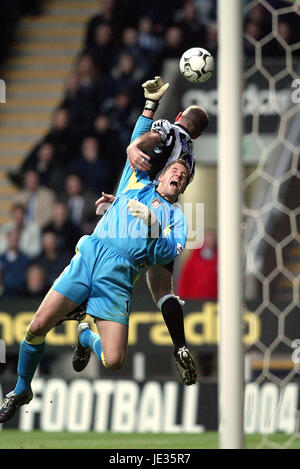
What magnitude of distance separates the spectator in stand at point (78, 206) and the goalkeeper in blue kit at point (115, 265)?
14.0 ft

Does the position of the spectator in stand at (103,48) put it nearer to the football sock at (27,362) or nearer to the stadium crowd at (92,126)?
the stadium crowd at (92,126)

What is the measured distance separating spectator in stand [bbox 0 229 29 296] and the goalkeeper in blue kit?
3961 mm

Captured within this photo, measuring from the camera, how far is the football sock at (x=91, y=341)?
15.2ft

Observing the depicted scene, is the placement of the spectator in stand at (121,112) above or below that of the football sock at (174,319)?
above

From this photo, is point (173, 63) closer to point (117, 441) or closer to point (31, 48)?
point (31, 48)

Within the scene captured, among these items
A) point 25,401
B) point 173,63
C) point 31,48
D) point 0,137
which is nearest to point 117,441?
point 25,401

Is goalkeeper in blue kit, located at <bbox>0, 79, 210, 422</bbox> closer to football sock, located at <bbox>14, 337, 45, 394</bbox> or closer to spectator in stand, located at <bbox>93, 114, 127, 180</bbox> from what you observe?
football sock, located at <bbox>14, 337, 45, 394</bbox>

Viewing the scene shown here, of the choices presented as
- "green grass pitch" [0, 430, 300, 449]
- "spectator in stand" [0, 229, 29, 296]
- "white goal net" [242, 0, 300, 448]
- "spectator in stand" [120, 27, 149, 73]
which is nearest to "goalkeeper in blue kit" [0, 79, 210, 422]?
"green grass pitch" [0, 430, 300, 449]

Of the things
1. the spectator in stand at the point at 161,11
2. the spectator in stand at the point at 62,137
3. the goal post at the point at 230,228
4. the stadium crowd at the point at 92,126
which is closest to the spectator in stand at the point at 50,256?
the stadium crowd at the point at 92,126

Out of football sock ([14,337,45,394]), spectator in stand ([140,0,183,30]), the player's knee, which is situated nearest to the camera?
the player's knee

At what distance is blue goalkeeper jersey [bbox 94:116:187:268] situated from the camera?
4258 mm

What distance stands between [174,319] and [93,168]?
5402 millimetres

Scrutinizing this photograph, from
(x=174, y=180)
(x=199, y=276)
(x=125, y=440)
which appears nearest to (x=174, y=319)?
(x=174, y=180)

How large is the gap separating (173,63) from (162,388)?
3455 millimetres
